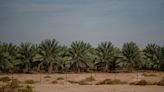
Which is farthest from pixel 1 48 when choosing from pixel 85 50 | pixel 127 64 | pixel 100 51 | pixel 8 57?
pixel 127 64

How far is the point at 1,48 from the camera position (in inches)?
1818

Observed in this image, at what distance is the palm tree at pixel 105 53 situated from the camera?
4978cm

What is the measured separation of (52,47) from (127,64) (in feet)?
46.3

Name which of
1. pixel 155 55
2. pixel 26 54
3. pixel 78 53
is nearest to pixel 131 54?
pixel 155 55

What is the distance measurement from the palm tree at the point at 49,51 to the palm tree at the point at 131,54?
40.0 feet

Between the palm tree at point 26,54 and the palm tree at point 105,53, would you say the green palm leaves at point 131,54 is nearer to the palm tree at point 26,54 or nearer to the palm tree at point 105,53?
the palm tree at point 105,53

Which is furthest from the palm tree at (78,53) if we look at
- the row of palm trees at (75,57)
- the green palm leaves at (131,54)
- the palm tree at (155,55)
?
the palm tree at (155,55)

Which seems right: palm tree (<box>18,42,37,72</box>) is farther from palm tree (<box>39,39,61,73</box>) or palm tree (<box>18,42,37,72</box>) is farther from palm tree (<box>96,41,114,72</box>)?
palm tree (<box>96,41,114,72</box>)

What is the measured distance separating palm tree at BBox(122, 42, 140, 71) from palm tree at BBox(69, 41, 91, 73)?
6.95 meters

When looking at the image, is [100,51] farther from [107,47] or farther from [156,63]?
[156,63]

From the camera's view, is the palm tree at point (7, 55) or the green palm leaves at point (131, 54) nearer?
the palm tree at point (7, 55)

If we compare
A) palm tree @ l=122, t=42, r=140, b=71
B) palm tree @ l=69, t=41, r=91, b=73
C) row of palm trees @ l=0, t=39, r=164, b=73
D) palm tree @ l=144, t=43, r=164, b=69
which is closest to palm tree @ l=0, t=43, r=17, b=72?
row of palm trees @ l=0, t=39, r=164, b=73

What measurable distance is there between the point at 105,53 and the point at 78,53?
5.10 metres

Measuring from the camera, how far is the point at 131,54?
49.4 m
